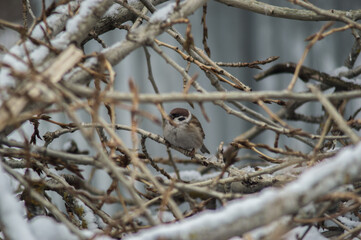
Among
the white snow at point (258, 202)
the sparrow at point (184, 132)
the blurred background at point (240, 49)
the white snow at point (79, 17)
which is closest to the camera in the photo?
the white snow at point (258, 202)

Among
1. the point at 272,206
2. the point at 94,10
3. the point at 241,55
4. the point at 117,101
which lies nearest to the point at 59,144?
the point at 241,55

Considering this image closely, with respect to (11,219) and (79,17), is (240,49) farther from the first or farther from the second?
(11,219)

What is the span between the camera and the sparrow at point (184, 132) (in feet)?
12.3

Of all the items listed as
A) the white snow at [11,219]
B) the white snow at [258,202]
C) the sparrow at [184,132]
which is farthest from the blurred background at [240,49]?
the white snow at [258,202]

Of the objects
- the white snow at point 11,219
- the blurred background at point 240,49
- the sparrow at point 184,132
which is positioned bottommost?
the white snow at point 11,219

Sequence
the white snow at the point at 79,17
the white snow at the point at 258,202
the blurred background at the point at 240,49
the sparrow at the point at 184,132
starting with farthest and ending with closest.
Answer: the blurred background at the point at 240,49
the sparrow at the point at 184,132
the white snow at the point at 79,17
the white snow at the point at 258,202

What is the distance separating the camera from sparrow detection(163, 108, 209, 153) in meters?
3.75

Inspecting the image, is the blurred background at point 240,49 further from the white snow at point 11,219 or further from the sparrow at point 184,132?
the white snow at point 11,219

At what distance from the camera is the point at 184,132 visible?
380cm

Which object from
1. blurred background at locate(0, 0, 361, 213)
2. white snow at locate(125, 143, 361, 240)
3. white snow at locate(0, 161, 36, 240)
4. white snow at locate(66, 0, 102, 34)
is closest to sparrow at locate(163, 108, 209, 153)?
blurred background at locate(0, 0, 361, 213)

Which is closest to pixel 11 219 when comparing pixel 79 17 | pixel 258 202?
pixel 258 202

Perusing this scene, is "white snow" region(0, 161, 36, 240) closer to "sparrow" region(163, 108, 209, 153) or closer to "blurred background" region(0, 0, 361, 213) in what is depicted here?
"sparrow" region(163, 108, 209, 153)

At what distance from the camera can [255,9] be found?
2641 millimetres

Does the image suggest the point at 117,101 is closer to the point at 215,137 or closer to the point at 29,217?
the point at 29,217
